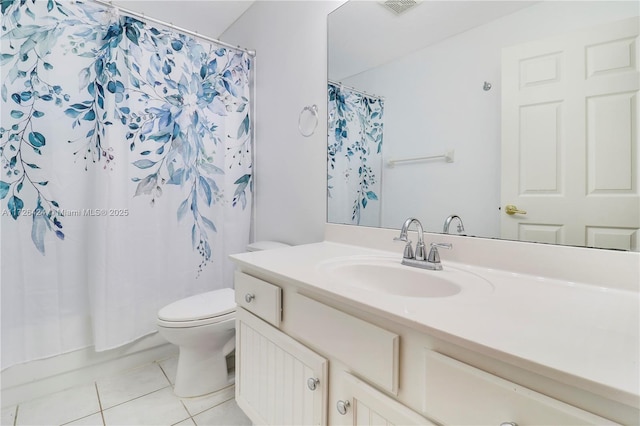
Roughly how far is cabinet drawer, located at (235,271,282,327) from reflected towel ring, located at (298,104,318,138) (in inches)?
34.8

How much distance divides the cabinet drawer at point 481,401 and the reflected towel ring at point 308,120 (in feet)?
4.26

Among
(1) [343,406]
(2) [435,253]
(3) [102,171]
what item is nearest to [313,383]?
(1) [343,406]

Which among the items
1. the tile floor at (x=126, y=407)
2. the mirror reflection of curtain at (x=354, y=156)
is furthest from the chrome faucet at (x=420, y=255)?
the tile floor at (x=126, y=407)

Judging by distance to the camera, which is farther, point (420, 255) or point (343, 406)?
point (420, 255)

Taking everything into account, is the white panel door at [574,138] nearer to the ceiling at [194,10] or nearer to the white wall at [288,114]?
the white wall at [288,114]

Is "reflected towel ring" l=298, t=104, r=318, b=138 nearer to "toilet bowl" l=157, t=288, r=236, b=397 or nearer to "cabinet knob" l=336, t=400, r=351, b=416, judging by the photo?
"toilet bowl" l=157, t=288, r=236, b=397

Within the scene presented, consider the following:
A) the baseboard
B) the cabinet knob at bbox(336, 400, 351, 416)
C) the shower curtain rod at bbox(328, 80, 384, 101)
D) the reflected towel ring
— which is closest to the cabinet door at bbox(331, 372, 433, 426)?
the cabinet knob at bbox(336, 400, 351, 416)

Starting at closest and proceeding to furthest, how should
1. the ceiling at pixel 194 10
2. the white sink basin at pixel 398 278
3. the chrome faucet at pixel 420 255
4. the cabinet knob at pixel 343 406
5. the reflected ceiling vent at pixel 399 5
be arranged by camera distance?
the cabinet knob at pixel 343 406 → the white sink basin at pixel 398 278 → the chrome faucet at pixel 420 255 → the reflected ceiling vent at pixel 399 5 → the ceiling at pixel 194 10

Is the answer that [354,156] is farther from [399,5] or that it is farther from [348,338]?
[348,338]

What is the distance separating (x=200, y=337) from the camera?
56.6 inches

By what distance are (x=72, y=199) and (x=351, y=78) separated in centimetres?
152

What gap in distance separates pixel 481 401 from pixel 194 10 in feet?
8.41

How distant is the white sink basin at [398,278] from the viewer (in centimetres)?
88

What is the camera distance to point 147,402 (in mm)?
1473
